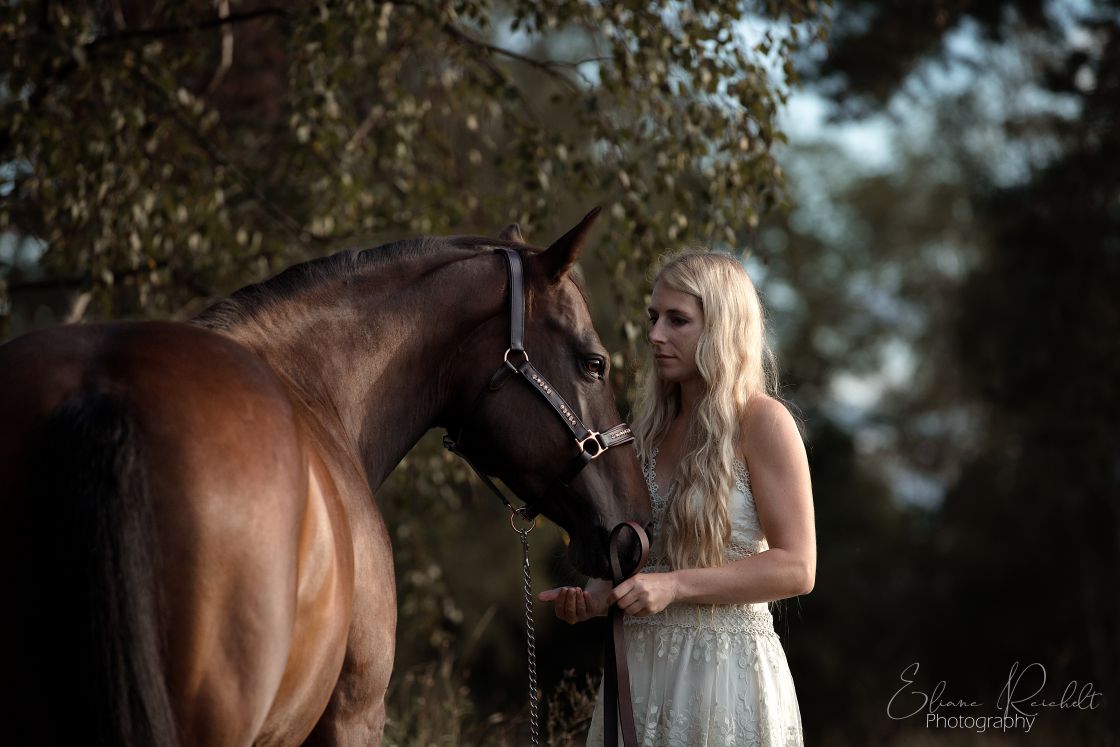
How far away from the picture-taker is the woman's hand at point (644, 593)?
2.97 m

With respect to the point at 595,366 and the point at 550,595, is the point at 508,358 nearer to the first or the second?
the point at 595,366

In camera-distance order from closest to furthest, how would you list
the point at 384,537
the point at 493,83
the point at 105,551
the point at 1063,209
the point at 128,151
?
the point at 105,551
the point at 384,537
the point at 128,151
the point at 493,83
the point at 1063,209

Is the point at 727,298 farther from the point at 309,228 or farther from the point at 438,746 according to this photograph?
the point at 309,228

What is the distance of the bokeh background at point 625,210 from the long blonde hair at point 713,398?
18.1 inches

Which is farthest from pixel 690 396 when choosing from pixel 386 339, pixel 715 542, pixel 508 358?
pixel 386 339

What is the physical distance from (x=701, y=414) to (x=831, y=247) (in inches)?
1213

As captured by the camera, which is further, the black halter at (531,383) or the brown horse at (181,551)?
the black halter at (531,383)

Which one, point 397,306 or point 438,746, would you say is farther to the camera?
point 438,746

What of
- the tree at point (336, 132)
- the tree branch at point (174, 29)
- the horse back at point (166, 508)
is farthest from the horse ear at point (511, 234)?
the tree branch at point (174, 29)

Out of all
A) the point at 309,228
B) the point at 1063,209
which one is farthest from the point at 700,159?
the point at 1063,209

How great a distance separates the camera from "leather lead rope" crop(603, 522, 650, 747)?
118 inches

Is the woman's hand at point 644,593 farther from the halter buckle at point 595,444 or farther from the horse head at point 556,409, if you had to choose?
the halter buckle at point 595,444

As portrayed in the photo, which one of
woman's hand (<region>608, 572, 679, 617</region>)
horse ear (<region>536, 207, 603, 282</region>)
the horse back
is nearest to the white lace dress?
woman's hand (<region>608, 572, 679, 617</region>)

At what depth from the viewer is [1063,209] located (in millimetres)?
12797
